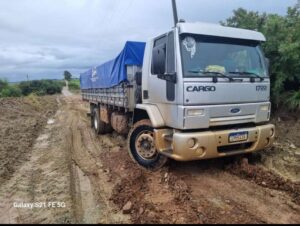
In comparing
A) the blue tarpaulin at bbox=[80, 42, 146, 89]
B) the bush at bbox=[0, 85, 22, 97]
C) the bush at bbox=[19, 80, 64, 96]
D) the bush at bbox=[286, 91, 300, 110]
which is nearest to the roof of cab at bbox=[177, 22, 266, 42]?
the blue tarpaulin at bbox=[80, 42, 146, 89]

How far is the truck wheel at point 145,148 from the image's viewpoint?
564 centimetres

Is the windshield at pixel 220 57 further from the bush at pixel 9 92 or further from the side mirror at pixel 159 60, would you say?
the bush at pixel 9 92

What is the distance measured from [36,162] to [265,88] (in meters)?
5.65

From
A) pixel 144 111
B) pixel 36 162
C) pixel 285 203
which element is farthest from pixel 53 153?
pixel 285 203

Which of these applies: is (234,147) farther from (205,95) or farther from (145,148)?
(145,148)

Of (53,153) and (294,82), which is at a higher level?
(294,82)

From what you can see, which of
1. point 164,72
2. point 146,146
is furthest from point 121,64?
point 146,146

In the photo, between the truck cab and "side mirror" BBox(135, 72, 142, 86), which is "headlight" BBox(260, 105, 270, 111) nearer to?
the truck cab

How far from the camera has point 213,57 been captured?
16.8ft

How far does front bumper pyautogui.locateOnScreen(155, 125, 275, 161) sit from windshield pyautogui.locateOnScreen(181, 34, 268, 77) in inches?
40.0

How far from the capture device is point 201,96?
486 centimetres

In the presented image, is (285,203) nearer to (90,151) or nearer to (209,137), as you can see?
(209,137)

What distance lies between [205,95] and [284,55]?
4.14 m

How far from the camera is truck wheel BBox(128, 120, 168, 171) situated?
5.64m
